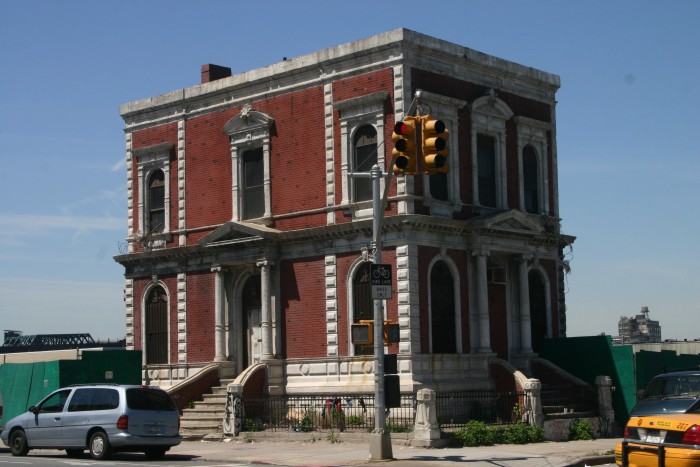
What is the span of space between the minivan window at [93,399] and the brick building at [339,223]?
8719mm

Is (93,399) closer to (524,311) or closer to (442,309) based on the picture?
(442,309)

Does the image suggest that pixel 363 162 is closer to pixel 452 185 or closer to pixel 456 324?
pixel 452 185

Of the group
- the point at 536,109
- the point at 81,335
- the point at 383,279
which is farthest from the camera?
the point at 81,335

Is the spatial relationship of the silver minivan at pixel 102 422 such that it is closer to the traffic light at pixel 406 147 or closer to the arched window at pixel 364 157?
the traffic light at pixel 406 147

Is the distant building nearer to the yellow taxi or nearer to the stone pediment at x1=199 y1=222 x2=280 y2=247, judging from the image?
the stone pediment at x1=199 y1=222 x2=280 y2=247

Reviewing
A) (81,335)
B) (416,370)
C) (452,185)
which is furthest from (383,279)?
(81,335)

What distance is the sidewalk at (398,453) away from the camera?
79.6ft

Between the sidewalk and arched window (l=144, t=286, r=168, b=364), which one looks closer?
the sidewalk

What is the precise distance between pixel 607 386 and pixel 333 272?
8.68 m

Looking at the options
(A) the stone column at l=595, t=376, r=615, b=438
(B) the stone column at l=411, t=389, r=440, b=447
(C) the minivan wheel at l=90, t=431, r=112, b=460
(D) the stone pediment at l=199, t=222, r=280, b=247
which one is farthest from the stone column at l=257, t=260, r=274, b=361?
(A) the stone column at l=595, t=376, r=615, b=438

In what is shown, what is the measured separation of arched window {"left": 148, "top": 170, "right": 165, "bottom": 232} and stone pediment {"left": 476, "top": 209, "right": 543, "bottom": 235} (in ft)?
39.1

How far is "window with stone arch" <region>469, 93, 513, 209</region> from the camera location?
34.3 meters

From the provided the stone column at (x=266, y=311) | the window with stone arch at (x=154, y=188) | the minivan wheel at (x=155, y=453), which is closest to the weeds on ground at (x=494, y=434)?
the minivan wheel at (x=155, y=453)

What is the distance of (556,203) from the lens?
37.5m
